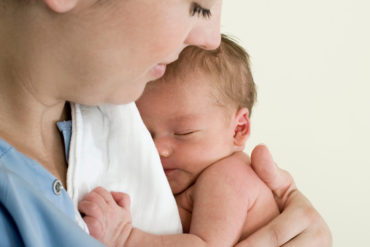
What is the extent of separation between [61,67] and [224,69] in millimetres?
551

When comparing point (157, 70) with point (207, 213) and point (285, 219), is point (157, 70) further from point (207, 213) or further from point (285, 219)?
point (285, 219)

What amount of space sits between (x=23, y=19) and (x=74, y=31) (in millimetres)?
81

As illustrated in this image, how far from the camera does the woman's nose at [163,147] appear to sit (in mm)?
1362

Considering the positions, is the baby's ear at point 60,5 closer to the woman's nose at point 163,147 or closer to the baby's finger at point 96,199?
the baby's finger at point 96,199

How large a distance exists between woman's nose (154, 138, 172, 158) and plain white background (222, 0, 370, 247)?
112 centimetres

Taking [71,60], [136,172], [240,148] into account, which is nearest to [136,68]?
[71,60]

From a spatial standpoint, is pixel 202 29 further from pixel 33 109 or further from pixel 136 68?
pixel 33 109

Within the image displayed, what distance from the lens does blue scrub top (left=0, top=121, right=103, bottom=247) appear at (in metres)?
0.81

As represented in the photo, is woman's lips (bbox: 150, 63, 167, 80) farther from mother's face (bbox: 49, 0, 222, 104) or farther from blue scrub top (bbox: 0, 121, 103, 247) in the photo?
blue scrub top (bbox: 0, 121, 103, 247)

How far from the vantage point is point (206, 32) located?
1049 mm

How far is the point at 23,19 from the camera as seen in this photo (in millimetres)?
930

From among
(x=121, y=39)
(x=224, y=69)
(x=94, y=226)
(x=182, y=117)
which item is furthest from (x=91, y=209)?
(x=224, y=69)

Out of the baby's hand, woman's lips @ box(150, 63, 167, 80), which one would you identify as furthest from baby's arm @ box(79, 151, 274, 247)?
woman's lips @ box(150, 63, 167, 80)

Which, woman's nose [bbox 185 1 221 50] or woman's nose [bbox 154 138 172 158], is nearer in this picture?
woman's nose [bbox 185 1 221 50]
